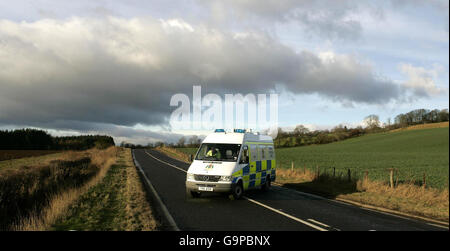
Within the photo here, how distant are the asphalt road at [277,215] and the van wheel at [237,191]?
213 millimetres

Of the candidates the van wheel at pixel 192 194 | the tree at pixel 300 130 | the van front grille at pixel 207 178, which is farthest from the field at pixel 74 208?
the tree at pixel 300 130

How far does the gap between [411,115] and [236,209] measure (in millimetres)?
51576

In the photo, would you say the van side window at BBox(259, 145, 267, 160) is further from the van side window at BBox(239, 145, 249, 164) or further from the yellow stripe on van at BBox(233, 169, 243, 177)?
the yellow stripe on van at BBox(233, 169, 243, 177)

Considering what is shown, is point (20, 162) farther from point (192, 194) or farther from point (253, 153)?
point (253, 153)

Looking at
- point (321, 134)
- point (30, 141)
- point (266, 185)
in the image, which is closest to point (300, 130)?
point (321, 134)

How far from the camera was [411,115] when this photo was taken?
50.0 meters

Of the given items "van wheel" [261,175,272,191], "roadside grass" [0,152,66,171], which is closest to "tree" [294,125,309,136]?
"roadside grass" [0,152,66,171]

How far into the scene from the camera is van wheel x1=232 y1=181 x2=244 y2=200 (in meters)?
10.5

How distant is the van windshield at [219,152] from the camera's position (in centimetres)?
1114

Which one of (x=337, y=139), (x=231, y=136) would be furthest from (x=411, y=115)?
(x=231, y=136)

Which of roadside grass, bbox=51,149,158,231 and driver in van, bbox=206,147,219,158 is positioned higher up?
driver in van, bbox=206,147,219,158

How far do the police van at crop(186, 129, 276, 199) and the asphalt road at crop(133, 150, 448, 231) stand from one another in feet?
1.77

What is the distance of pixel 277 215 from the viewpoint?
8445 mm
